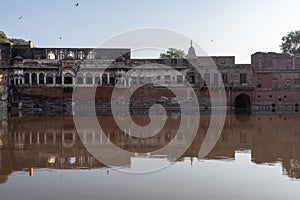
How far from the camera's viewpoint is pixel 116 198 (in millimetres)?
7879

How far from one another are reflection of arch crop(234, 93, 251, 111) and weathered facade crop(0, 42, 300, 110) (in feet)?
0.44

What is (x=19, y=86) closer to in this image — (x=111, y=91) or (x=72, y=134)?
(x=111, y=91)

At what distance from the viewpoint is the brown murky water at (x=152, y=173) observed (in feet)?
27.1

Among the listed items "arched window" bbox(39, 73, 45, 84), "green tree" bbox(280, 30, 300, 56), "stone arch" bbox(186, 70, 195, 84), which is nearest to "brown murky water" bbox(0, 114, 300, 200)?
"arched window" bbox(39, 73, 45, 84)

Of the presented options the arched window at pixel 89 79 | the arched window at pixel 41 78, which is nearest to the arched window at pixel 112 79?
the arched window at pixel 89 79

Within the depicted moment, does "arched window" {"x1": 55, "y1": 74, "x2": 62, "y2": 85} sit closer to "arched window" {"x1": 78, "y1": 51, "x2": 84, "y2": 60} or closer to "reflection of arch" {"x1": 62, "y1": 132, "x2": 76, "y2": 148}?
"arched window" {"x1": 78, "y1": 51, "x2": 84, "y2": 60}

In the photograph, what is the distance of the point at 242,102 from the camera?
165 ft

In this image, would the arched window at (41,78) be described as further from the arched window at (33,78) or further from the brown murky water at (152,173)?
the brown murky water at (152,173)

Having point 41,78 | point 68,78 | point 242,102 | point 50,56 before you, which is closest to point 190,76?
point 242,102

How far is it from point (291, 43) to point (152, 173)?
203 ft

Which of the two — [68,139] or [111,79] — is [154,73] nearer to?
[111,79]

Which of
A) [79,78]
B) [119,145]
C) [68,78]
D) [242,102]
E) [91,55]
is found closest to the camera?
[119,145]

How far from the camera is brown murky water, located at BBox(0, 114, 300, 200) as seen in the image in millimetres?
8266

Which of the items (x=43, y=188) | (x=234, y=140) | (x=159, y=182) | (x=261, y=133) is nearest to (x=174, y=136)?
(x=234, y=140)
